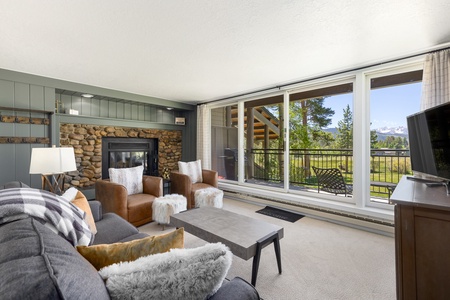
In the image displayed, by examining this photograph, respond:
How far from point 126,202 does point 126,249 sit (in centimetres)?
213

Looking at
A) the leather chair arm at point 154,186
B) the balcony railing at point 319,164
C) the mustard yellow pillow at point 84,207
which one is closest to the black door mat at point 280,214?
the balcony railing at point 319,164

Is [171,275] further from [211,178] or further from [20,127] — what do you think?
[20,127]

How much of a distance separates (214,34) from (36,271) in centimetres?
211

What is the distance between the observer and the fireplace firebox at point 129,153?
4191 mm

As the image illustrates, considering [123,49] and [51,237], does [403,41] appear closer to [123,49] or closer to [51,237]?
[123,49]

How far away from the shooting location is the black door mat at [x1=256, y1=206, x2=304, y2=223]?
334 cm

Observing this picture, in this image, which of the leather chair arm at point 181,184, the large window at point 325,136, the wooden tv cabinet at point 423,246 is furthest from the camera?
the leather chair arm at point 181,184

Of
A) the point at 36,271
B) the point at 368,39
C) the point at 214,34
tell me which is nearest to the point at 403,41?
the point at 368,39

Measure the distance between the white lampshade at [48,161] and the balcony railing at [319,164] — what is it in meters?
3.34

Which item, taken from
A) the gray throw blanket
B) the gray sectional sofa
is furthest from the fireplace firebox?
the gray sectional sofa

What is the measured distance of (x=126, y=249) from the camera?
91 cm

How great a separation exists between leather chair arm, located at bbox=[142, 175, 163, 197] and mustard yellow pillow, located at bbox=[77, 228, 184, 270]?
94.1 inches

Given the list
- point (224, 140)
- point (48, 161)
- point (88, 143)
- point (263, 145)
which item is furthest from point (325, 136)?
point (88, 143)

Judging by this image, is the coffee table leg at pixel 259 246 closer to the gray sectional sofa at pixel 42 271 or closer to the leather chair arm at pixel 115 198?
the gray sectional sofa at pixel 42 271
